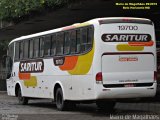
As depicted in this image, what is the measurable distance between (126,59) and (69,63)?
102 inches

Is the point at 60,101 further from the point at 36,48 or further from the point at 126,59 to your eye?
the point at 126,59

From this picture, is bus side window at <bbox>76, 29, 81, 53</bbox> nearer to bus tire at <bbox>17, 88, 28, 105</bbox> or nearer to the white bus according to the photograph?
the white bus

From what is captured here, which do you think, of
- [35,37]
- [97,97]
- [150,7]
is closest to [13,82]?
[35,37]

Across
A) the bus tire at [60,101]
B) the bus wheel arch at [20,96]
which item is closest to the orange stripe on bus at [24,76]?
the bus wheel arch at [20,96]

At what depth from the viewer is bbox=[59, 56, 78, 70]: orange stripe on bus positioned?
62.5ft

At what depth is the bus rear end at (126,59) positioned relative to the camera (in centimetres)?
1753

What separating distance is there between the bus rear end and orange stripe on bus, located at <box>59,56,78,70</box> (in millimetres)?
1742

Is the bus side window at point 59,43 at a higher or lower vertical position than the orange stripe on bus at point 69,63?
higher

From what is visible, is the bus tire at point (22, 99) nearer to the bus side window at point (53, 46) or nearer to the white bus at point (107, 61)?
the bus side window at point (53, 46)

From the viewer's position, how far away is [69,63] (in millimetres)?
19469

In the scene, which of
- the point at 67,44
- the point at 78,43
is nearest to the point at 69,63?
the point at 67,44

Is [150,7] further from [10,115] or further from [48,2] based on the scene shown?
[10,115]

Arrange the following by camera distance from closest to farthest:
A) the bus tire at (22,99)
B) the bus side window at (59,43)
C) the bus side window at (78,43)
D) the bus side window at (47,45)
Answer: the bus side window at (78,43), the bus side window at (59,43), the bus side window at (47,45), the bus tire at (22,99)

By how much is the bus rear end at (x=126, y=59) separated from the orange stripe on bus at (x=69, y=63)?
1.74 m
